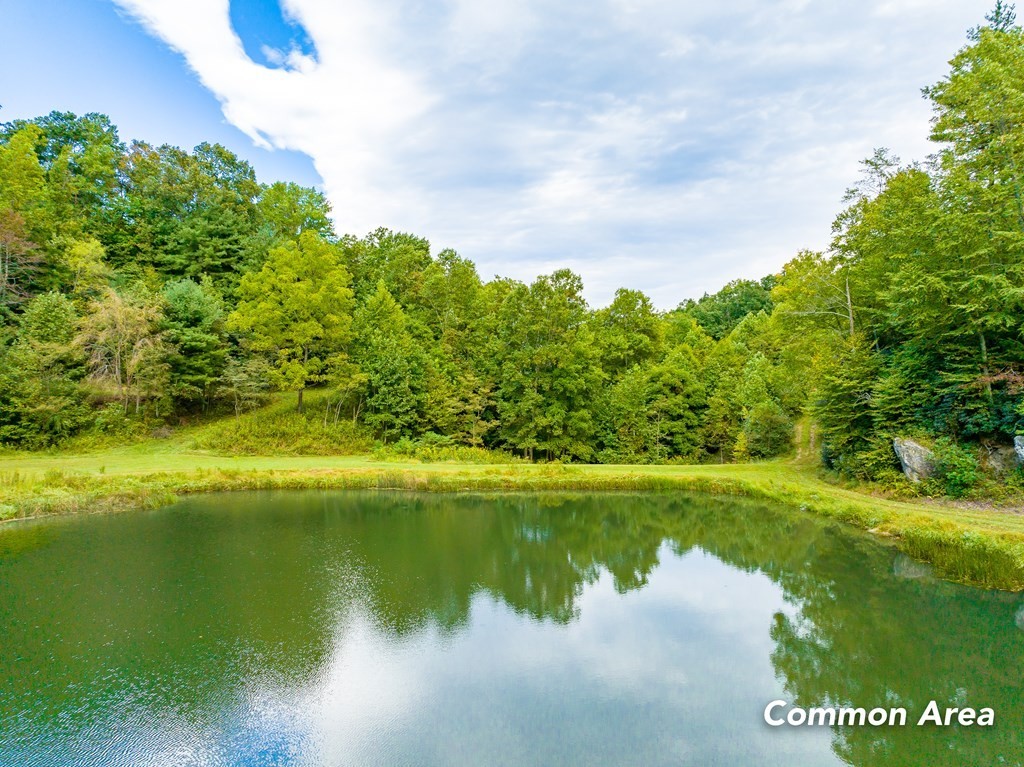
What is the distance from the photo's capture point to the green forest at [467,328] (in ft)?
55.4

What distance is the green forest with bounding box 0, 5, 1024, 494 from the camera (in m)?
16.9

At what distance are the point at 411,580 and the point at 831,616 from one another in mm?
8895

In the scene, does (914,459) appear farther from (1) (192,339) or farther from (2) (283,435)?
(1) (192,339)

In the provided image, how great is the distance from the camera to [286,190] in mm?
45594

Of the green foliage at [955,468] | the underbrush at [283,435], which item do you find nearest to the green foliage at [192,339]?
the underbrush at [283,435]

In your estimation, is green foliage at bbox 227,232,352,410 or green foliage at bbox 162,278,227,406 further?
green foliage at bbox 162,278,227,406

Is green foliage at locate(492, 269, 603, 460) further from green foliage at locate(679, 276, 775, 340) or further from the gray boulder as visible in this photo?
green foliage at locate(679, 276, 775, 340)

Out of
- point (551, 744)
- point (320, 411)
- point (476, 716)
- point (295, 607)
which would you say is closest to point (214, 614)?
point (295, 607)

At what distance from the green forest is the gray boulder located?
402 millimetres

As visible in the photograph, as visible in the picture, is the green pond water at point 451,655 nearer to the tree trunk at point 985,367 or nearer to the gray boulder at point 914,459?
the gray boulder at point 914,459

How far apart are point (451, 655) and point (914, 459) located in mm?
16905

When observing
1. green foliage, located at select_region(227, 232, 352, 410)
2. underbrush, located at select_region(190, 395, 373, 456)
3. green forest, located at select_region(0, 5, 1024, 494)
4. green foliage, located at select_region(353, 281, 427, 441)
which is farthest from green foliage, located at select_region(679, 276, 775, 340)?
underbrush, located at select_region(190, 395, 373, 456)

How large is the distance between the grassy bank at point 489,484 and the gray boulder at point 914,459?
1.35 meters

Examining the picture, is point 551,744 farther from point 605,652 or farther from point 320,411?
point 320,411
